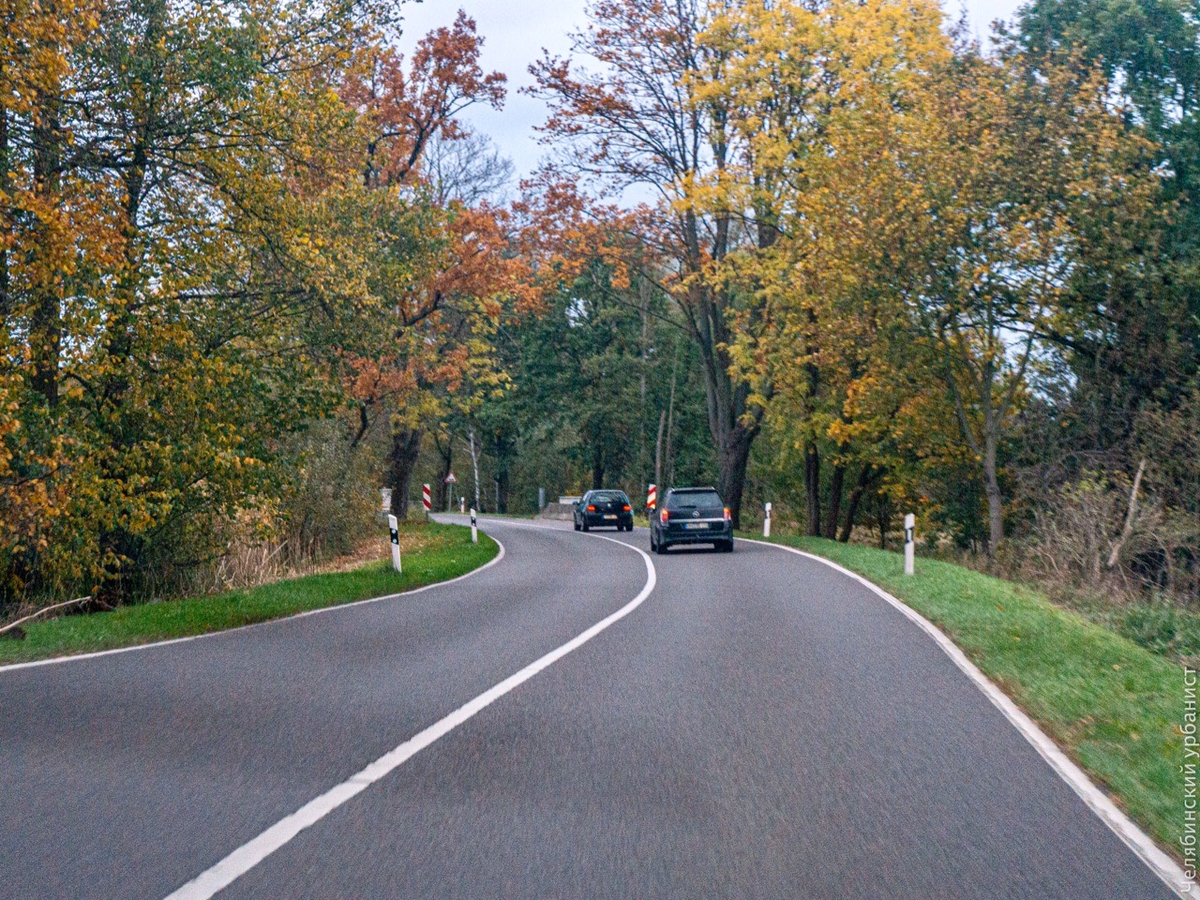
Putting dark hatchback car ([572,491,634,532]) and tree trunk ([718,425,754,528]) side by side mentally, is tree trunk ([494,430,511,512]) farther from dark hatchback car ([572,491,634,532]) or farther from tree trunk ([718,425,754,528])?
tree trunk ([718,425,754,528])

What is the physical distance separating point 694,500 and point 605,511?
565 inches

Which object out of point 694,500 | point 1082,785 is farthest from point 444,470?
point 1082,785

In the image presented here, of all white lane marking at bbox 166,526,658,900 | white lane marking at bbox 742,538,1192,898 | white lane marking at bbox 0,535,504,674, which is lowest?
white lane marking at bbox 0,535,504,674

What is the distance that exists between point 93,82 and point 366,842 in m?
13.1

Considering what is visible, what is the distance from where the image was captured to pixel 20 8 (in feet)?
38.1

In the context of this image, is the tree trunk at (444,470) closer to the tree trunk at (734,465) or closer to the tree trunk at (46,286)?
the tree trunk at (734,465)

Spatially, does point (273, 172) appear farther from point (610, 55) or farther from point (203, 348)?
point (610, 55)

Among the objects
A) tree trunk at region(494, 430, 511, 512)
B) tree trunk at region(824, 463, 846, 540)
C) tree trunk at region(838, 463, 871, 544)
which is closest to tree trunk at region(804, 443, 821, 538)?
tree trunk at region(824, 463, 846, 540)

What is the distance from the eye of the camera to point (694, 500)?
28703 mm

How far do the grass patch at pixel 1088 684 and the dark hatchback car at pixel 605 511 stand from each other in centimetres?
2537

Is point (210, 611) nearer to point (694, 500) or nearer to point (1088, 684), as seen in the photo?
point (1088, 684)

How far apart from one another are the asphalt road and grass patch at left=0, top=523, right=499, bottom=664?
3.06 ft

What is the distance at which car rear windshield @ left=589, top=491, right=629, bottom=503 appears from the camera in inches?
1690

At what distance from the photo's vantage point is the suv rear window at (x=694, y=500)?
28.5 meters
